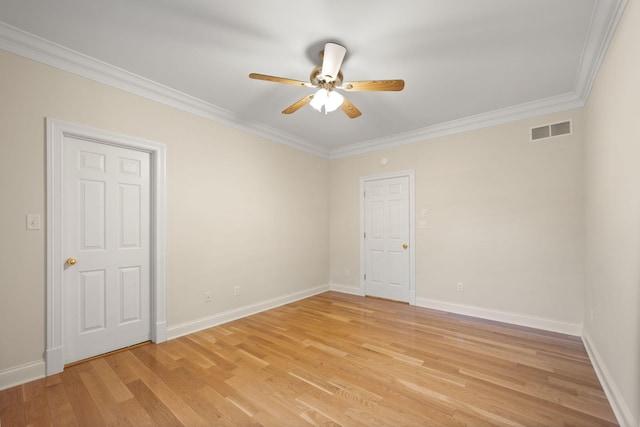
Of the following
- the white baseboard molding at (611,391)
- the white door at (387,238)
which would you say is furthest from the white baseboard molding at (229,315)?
the white baseboard molding at (611,391)

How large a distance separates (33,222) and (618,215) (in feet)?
14.2

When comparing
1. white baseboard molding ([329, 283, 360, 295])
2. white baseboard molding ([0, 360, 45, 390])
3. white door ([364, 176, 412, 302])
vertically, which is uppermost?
white door ([364, 176, 412, 302])

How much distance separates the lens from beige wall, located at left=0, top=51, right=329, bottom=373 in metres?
2.12

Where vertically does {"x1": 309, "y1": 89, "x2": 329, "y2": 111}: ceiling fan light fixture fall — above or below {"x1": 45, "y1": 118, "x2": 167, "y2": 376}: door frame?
above

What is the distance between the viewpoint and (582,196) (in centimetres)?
307

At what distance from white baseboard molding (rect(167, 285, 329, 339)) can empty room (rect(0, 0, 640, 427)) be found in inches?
1.0

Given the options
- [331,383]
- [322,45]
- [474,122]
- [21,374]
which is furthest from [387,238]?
[21,374]

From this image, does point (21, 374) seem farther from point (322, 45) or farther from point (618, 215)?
point (618, 215)

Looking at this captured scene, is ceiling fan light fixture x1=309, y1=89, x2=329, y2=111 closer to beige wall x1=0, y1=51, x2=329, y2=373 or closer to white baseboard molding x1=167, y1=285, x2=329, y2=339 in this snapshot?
beige wall x1=0, y1=51, x2=329, y2=373

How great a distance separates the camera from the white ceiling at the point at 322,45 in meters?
1.87

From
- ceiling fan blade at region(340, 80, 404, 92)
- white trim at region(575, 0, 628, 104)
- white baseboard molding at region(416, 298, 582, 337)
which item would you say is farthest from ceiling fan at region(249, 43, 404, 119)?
white baseboard molding at region(416, 298, 582, 337)

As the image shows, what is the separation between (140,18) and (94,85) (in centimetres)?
100

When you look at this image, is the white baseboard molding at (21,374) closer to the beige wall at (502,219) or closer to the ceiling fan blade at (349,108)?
the ceiling fan blade at (349,108)

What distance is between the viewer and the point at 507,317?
3.45 m
